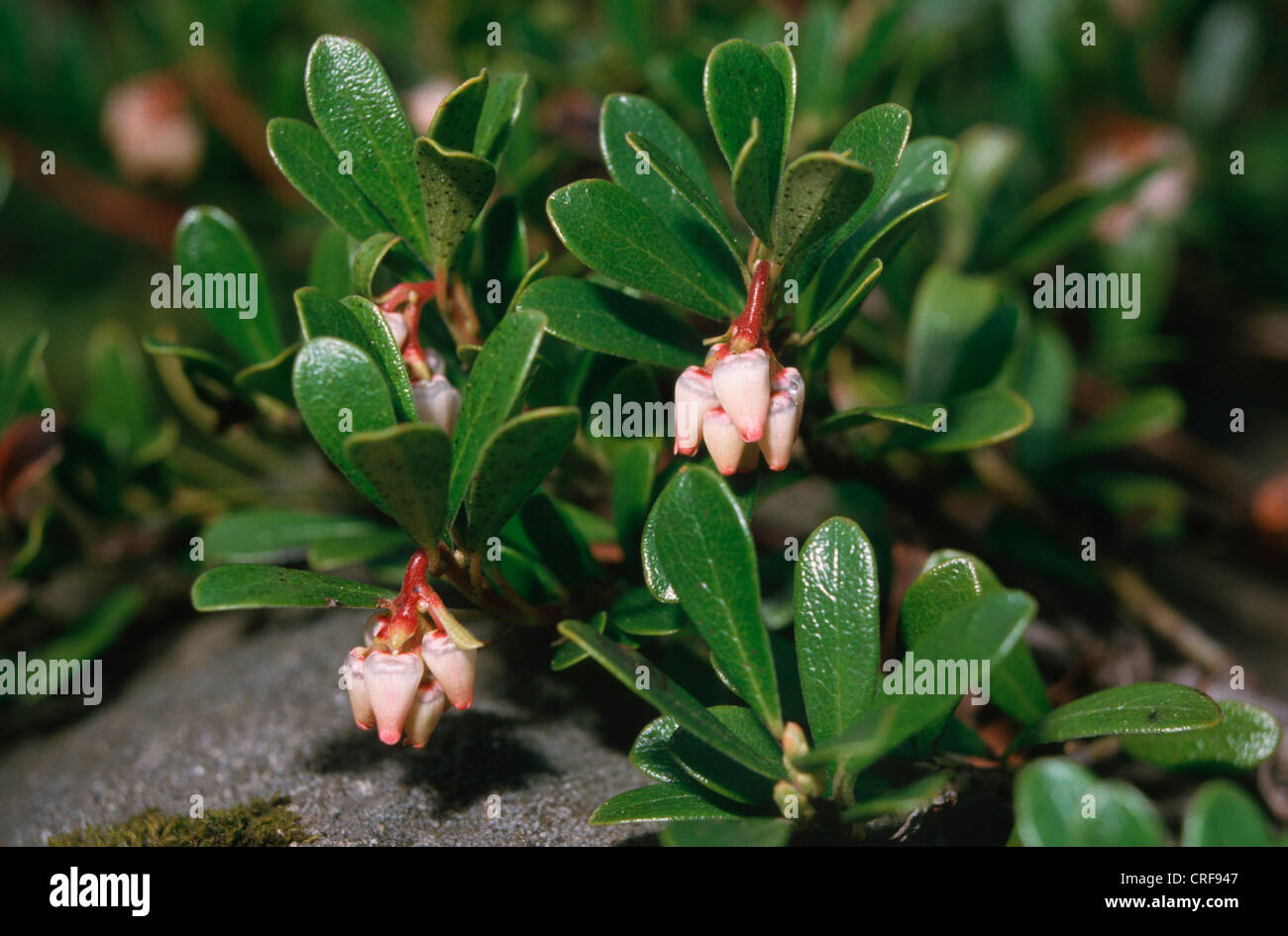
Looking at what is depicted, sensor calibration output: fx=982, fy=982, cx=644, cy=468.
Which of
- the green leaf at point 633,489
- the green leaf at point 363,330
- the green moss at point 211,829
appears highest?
the green leaf at point 363,330

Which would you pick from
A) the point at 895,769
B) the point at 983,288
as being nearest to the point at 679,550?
the point at 895,769

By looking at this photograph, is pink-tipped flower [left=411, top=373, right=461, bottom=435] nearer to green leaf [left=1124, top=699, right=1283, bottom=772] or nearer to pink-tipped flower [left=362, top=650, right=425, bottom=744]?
pink-tipped flower [left=362, top=650, right=425, bottom=744]

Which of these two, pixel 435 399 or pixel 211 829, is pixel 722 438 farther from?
pixel 211 829

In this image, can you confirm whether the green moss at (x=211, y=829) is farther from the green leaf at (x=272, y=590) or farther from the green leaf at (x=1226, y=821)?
the green leaf at (x=1226, y=821)

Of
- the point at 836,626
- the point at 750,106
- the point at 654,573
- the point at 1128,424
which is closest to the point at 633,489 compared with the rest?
the point at 654,573

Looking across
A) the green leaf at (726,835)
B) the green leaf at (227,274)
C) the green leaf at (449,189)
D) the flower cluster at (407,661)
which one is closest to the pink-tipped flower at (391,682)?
the flower cluster at (407,661)
